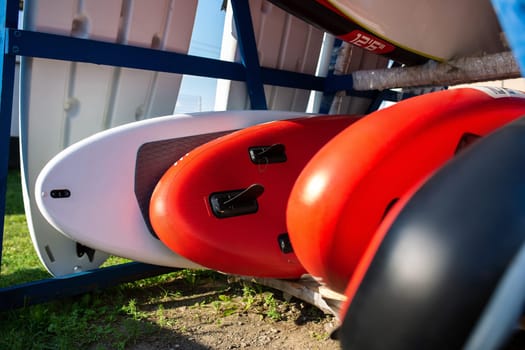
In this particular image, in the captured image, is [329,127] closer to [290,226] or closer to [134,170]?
[134,170]

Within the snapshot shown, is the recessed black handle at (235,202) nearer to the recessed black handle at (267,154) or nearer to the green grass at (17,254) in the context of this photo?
the recessed black handle at (267,154)

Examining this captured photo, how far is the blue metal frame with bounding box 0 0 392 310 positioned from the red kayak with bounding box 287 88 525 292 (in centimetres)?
133

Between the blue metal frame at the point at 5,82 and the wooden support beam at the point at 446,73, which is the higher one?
the wooden support beam at the point at 446,73

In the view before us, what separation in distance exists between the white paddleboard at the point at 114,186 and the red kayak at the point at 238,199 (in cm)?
16

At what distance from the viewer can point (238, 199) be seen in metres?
1.87

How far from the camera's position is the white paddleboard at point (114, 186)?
1.78 metres

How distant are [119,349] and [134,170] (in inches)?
26.3

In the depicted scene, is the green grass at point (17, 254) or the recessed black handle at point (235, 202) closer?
the recessed black handle at point (235, 202)

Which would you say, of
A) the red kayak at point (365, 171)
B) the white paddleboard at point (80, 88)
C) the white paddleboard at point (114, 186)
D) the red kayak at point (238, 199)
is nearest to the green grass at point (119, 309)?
the white paddleboard at point (80, 88)

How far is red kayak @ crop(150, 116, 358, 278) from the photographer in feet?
5.53

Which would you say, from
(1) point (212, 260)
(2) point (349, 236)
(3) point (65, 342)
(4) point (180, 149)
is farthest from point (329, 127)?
(3) point (65, 342)

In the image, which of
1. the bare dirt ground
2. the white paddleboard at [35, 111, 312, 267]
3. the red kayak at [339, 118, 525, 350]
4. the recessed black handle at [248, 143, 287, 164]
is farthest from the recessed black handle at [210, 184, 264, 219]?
the red kayak at [339, 118, 525, 350]

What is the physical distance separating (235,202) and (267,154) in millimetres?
263

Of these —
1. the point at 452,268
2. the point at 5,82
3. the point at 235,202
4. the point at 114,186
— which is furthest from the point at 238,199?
the point at 452,268
